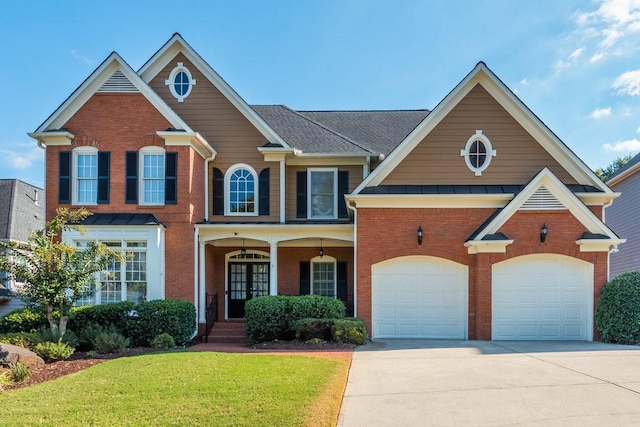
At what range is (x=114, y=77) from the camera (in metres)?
14.1

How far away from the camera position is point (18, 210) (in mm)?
26500

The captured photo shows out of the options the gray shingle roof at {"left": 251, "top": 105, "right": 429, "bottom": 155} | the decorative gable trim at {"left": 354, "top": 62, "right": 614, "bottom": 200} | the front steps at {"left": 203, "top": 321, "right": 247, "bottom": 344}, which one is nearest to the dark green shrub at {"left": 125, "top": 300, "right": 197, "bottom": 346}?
the front steps at {"left": 203, "top": 321, "right": 247, "bottom": 344}

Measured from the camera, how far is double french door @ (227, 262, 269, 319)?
16.6m

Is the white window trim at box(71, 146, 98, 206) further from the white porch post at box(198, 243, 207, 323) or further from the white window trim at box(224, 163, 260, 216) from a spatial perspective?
the white window trim at box(224, 163, 260, 216)

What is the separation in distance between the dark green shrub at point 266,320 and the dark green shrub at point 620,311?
28.2 ft

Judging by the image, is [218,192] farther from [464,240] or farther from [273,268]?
[464,240]

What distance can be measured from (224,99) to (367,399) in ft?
39.2

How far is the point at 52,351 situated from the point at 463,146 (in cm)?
1192

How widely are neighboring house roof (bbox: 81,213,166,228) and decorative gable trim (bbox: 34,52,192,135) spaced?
113 inches

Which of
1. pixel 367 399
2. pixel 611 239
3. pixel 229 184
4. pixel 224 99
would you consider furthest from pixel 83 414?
pixel 611 239

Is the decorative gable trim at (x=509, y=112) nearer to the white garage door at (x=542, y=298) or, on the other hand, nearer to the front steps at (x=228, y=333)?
the white garage door at (x=542, y=298)

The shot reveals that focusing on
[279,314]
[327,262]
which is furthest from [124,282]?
[327,262]

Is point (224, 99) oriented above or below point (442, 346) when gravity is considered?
above

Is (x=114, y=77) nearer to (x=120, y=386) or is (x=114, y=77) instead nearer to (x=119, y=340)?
(x=119, y=340)
